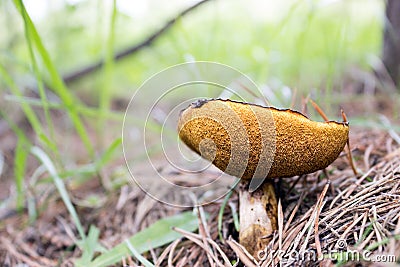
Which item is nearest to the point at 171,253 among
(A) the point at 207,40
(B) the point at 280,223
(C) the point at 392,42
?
(B) the point at 280,223

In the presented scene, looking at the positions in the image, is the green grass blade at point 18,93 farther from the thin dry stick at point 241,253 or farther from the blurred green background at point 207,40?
the thin dry stick at point 241,253

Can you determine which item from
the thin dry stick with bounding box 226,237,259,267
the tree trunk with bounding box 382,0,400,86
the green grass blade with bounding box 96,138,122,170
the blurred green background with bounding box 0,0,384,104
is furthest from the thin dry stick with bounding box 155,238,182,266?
the tree trunk with bounding box 382,0,400,86

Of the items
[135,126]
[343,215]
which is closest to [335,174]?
[343,215]

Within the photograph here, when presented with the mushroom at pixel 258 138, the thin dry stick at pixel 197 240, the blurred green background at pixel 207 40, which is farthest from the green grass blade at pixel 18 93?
the mushroom at pixel 258 138

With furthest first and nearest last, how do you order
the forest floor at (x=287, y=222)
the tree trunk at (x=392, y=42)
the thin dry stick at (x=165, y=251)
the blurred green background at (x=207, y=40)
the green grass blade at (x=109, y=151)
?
1. the tree trunk at (x=392, y=42)
2. the blurred green background at (x=207, y=40)
3. the green grass blade at (x=109, y=151)
4. the thin dry stick at (x=165, y=251)
5. the forest floor at (x=287, y=222)

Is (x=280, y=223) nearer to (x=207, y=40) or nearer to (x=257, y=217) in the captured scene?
(x=257, y=217)

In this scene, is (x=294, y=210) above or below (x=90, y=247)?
above
